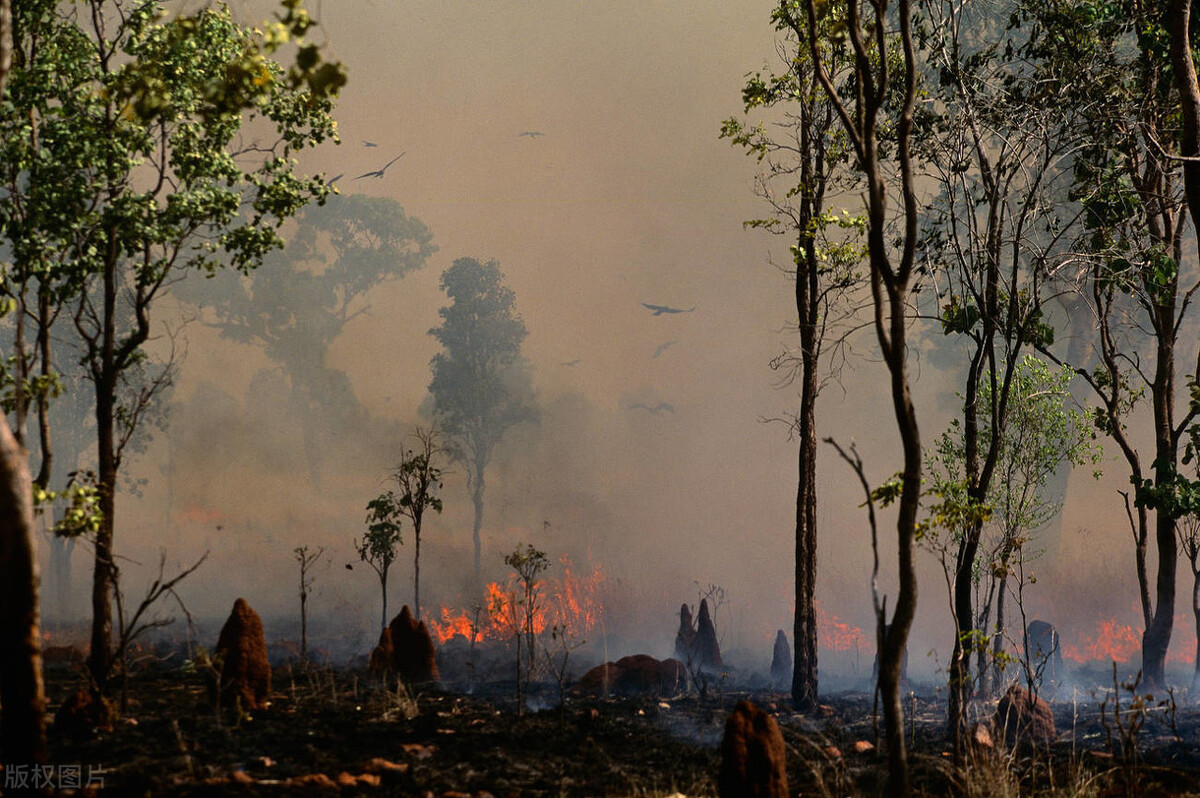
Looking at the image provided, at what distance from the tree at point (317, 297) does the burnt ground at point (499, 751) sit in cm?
3624

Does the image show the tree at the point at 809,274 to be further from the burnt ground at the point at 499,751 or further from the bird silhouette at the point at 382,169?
the bird silhouette at the point at 382,169

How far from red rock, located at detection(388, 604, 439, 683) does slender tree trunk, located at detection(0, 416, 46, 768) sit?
34.1 ft

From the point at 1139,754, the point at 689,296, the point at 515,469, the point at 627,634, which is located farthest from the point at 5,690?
the point at 689,296

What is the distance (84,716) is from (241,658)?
1710mm

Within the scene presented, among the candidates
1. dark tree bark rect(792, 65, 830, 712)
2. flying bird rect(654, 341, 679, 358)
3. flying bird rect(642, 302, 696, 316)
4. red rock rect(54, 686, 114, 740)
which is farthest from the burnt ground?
flying bird rect(642, 302, 696, 316)

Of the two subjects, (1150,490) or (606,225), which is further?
(606,225)

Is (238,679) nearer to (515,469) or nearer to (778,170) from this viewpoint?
(778,170)

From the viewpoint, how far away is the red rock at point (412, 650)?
1471 cm

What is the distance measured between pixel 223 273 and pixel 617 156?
94.9 feet

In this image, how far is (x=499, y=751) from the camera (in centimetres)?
913

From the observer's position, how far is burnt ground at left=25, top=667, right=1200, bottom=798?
22.7 feet

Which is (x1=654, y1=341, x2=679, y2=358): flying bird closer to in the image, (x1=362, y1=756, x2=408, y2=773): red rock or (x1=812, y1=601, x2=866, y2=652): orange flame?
(x1=812, y1=601, x2=866, y2=652): orange flame

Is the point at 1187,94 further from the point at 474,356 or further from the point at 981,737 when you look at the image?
the point at 474,356

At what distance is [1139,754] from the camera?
8852mm
